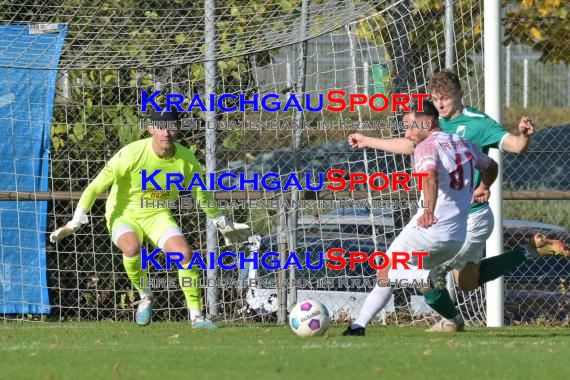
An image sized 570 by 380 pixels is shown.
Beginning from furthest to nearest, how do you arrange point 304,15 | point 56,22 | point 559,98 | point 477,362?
point 559,98 < point 56,22 < point 304,15 < point 477,362

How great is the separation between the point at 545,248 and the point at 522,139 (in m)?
0.96

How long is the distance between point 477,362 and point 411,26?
5049 mm

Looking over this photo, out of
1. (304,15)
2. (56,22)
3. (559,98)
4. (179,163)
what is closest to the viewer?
(179,163)

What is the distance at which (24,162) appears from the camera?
36.3 feet

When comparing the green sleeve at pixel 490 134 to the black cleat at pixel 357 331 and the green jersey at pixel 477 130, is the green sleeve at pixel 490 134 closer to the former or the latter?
the green jersey at pixel 477 130

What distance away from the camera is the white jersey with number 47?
310 inches

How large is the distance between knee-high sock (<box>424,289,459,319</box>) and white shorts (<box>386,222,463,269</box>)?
296 mm

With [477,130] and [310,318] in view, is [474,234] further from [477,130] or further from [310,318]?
[310,318]

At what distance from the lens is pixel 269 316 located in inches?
437

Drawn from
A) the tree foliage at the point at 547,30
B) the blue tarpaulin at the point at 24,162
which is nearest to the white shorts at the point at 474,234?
the tree foliage at the point at 547,30

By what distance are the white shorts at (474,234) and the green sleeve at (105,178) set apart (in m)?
2.87

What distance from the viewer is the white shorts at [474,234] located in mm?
8680

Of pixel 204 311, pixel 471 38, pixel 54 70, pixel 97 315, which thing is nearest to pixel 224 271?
pixel 204 311

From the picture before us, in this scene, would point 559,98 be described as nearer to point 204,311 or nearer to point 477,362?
point 204,311
